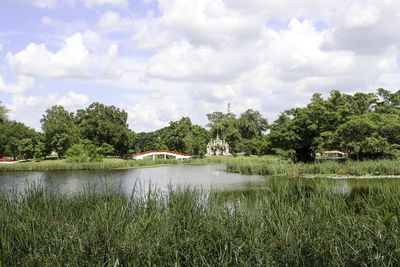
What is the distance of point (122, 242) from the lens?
175 inches

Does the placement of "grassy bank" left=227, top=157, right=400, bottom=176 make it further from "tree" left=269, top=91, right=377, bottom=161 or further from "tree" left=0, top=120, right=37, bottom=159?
"tree" left=0, top=120, right=37, bottom=159

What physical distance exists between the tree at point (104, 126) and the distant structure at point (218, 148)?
14224 millimetres

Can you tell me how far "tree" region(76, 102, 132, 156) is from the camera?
47781mm

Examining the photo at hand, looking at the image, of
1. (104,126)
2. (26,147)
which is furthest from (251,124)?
(26,147)

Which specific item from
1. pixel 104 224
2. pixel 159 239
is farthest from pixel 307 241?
pixel 104 224

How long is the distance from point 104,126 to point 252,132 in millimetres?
28159

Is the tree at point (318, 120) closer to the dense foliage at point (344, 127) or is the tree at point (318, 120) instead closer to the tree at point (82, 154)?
the dense foliage at point (344, 127)

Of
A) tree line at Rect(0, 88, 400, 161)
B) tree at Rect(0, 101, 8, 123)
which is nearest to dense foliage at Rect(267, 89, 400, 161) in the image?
tree line at Rect(0, 88, 400, 161)

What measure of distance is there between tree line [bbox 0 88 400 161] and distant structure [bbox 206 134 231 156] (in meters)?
1.77

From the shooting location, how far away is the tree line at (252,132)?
2347cm

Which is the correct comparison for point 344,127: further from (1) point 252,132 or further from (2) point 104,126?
(1) point 252,132

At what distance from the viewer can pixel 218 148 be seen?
5578 centimetres

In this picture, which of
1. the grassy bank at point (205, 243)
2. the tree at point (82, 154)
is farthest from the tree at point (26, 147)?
the grassy bank at point (205, 243)

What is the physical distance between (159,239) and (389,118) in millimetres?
24339
